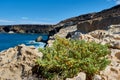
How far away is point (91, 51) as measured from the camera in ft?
35.2

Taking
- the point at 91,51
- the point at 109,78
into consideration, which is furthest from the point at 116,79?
the point at 91,51

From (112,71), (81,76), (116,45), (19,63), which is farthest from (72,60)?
(116,45)

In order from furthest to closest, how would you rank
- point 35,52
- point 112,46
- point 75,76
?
point 112,46 < point 35,52 < point 75,76

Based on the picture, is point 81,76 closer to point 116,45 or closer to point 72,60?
point 72,60

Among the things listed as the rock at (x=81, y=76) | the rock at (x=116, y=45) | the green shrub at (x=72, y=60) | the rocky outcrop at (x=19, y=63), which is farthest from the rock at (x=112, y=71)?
the rocky outcrop at (x=19, y=63)

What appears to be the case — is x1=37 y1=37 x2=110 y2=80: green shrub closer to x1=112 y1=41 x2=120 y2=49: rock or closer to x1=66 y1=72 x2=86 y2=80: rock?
x1=66 y1=72 x2=86 y2=80: rock

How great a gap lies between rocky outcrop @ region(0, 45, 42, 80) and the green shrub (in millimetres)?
326

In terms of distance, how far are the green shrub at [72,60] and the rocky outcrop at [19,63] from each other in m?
0.33

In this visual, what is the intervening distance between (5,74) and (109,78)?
2963 mm

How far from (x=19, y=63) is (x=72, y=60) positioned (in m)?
1.57

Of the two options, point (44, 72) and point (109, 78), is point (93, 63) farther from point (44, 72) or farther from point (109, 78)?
point (44, 72)

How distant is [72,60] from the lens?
9.66 m

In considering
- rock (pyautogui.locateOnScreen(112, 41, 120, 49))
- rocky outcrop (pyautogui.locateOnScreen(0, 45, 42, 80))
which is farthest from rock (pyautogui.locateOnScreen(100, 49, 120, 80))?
rocky outcrop (pyautogui.locateOnScreen(0, 45, 42, 80))

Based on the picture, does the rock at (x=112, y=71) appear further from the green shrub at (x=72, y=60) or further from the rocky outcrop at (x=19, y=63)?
the rocky outcrop at (x=19, y=63)
